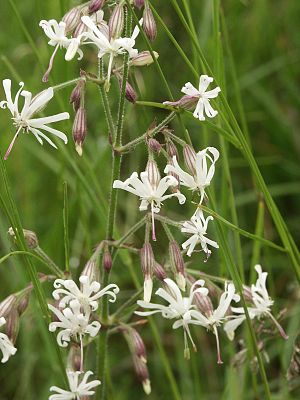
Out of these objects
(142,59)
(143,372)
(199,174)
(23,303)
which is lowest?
(143,372)

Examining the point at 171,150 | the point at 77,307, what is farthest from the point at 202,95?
the point at 77,307

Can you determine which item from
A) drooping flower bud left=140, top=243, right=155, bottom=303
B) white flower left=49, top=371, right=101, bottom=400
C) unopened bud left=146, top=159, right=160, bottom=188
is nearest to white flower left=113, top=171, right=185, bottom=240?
unopened bud left=146, top=159, right=160, bottom=188

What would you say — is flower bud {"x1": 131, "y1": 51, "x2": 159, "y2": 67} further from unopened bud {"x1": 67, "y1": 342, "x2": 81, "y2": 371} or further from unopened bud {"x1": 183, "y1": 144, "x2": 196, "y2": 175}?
unopened bud {"x1": 67, "y1": 342, "x2": 81, "y2": 371}

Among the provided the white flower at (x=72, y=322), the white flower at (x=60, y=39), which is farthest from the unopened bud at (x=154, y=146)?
the white flower at (x=72, y=322)

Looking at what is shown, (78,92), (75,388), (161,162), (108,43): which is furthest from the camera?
(161,162)

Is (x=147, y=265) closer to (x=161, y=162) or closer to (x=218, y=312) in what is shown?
(x=218, y=312)

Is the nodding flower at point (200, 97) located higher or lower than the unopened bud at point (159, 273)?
higher

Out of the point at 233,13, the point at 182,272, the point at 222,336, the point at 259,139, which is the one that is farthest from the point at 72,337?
the point at 233,13

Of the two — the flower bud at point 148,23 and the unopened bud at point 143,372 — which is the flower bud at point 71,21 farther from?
the unopened bud at point 143,372
